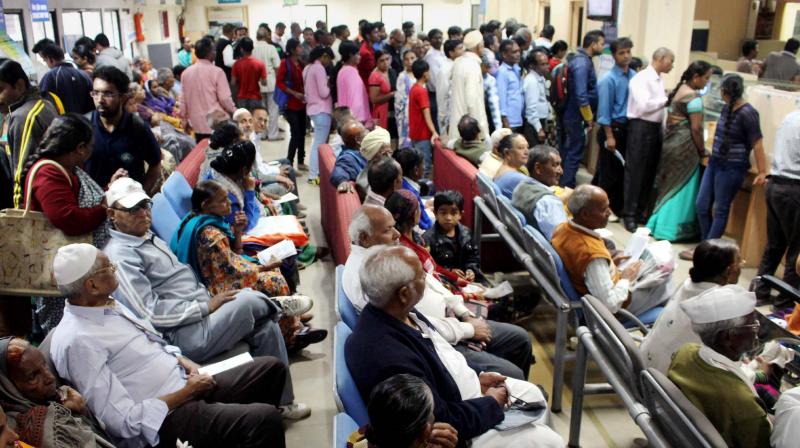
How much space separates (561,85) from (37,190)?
5268mm

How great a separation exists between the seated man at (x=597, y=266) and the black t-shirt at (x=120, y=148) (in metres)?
2.41

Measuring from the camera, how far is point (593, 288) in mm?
3240

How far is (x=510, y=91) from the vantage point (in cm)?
698

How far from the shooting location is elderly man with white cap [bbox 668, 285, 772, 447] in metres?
2.00

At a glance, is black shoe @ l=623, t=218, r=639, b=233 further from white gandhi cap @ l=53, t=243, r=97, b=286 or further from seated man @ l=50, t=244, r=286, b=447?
white gandhi cap @ l=53, t=243, r=97, b=286

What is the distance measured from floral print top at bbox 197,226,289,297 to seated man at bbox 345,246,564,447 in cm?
120

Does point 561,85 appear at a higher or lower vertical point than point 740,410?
higher

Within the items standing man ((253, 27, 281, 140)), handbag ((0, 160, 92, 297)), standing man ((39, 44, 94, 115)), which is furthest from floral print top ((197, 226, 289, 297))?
standing man ((253, 27, 281, 140))

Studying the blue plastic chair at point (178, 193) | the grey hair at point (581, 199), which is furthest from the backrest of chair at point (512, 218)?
the blue plastic chair at point (178, 193)

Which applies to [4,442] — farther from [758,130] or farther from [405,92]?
[405,92]

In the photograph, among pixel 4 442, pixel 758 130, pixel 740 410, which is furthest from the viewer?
pixel 758 130

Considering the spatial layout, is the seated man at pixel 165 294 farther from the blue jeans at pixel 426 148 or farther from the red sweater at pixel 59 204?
the blue jeans at pixel 426 148

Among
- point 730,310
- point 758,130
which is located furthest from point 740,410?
point 758,130

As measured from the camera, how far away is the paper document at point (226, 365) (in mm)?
2666
